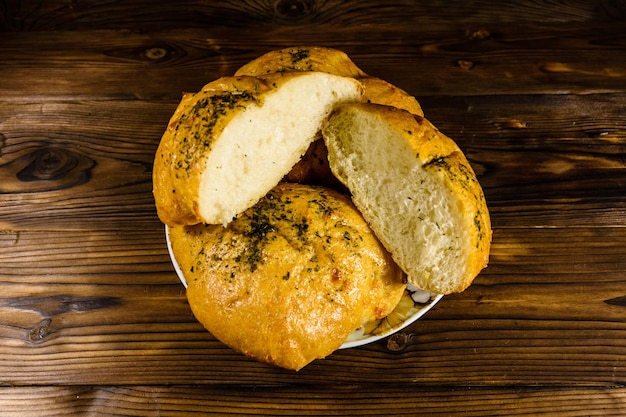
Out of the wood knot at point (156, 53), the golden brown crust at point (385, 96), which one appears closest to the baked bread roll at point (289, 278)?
the golden brown crust at point (385, 96)

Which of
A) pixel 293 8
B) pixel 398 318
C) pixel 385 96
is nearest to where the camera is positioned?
pixel 398 318

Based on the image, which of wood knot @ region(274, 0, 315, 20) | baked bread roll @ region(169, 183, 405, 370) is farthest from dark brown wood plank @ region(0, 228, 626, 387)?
wood knot @ region(274, 0, 315, 20)

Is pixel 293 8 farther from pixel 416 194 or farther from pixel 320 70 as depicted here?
pixel 416 194

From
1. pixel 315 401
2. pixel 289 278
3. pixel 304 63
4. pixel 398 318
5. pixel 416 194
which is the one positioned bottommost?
pixel 315 401

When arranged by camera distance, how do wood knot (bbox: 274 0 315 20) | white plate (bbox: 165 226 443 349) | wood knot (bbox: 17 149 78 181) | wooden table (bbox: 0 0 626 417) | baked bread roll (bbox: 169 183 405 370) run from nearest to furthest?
baked bread roll (bbox: 169 183 405 370)
white plate (bbox: 165 226 443 349)
wooden table (bbox: 0 0 626 417)
wood knot (bbox: 17 149 78 181)
wood knot (bbox: 274 0 315 20)

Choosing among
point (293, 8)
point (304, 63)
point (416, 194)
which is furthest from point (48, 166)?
point (416, 194)

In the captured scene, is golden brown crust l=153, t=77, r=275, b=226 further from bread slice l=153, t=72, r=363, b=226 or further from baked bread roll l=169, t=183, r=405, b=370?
baked bread roll l=169, t=183, r=405, b=370

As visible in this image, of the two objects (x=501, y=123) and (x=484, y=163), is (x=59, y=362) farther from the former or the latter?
(x=501, y=123)
